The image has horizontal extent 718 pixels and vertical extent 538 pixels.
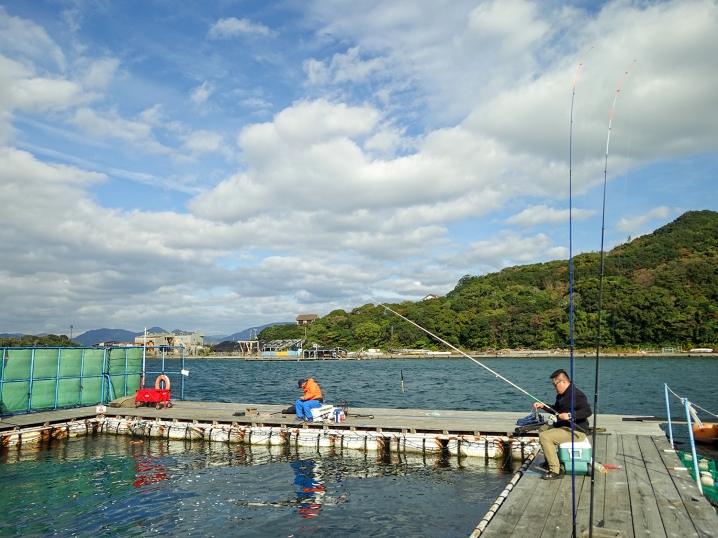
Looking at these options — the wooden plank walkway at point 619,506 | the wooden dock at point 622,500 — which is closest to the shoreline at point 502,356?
the wooden dock at point 622,500

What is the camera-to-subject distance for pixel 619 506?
778 cm

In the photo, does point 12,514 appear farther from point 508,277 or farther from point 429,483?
point 508,277

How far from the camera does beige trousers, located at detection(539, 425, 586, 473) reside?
9398 mm

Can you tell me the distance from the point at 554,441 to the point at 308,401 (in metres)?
11.5

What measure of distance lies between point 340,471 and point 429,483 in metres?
2.92

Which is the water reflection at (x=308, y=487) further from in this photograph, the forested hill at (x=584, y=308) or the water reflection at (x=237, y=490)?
the forested hill at (x=584, y=308)

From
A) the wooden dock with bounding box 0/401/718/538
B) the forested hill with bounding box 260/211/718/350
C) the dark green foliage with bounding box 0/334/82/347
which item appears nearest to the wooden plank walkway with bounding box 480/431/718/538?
the wooden dock with bounding box 0/401/718/538

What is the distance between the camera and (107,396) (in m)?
24.6

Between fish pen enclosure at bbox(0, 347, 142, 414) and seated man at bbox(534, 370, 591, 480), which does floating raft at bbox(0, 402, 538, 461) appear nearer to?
fish pen enclosure at bbox(0, 347, 142, 414)

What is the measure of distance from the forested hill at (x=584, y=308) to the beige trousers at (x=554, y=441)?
72664 millimetres

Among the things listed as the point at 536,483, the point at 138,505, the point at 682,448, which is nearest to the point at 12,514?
the point at 138,505

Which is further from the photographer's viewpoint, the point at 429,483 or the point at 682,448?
the point at 682,448

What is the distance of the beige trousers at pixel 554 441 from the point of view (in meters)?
9.40

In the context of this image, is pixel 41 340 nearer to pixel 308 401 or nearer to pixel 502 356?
pixel 308 401
